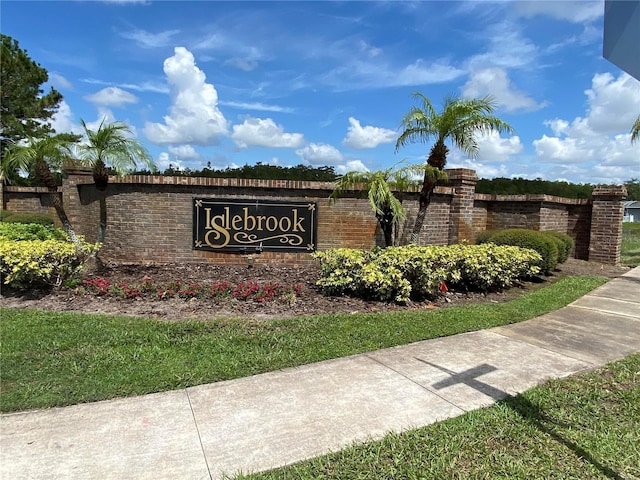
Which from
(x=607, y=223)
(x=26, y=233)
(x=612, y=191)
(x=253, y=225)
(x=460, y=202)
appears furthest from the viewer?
(x=607, y=223)

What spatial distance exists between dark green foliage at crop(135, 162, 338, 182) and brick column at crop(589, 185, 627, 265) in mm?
6983

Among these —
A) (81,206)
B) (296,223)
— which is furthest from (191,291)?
(81,206)

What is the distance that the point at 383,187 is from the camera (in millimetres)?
7641

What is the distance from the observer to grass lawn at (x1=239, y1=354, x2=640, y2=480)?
2551 mm

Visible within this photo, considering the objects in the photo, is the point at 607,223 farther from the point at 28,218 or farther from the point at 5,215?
the point at 5,215

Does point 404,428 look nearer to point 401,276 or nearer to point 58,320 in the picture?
point 401,276

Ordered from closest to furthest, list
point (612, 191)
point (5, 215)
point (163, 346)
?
point (163, 346), point (612, 191), point (5, 215)

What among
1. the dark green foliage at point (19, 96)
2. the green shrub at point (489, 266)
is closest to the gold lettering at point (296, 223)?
the green shrub at point (489, 266)

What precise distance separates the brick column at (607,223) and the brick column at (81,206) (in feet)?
39.9

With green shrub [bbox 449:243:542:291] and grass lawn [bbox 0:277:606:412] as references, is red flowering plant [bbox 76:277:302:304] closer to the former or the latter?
grass lawn [bbox 0:277:606:412]

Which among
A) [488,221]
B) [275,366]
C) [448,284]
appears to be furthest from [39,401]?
[488,221]

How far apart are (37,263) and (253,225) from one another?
3727 millimetres

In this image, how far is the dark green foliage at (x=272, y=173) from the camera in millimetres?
10834

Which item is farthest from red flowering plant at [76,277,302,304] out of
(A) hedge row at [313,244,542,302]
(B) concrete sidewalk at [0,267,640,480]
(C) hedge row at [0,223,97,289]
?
(B) concrete sidewalk at [0,267,640,480]
